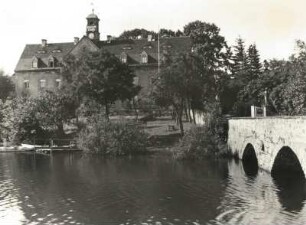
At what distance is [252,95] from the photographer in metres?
79.2

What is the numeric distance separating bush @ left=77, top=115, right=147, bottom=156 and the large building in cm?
3234

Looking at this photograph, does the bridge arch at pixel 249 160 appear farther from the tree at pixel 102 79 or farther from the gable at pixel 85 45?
the gable at pixel 85 45

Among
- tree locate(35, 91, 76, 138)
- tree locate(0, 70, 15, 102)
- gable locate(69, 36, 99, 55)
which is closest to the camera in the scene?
tree locate(35, 91, 76, 138)

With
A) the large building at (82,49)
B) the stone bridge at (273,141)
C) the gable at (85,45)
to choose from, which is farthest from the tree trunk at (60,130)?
the stone bridge at (273,141)

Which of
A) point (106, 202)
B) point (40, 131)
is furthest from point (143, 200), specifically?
point (40, 131)

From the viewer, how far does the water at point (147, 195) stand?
30.5 m

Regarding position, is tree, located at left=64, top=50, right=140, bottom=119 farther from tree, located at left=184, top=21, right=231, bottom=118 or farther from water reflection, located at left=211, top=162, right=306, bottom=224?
water reflection, located at left=211, top=162, right=306, bottom=224

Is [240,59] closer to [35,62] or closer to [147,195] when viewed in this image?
[35,62]

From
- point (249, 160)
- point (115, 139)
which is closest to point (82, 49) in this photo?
point (115, 139)

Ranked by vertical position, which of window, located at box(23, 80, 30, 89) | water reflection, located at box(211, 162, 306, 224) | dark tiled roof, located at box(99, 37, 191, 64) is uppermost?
dark tiled roof, located at box(99, 37, 191, 64)

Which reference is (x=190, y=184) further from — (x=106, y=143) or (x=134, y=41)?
(x=134, y=41)

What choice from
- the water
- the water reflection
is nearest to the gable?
the water

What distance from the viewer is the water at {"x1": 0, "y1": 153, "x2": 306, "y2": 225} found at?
3050 cm

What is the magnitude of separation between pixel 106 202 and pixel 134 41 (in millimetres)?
73090
